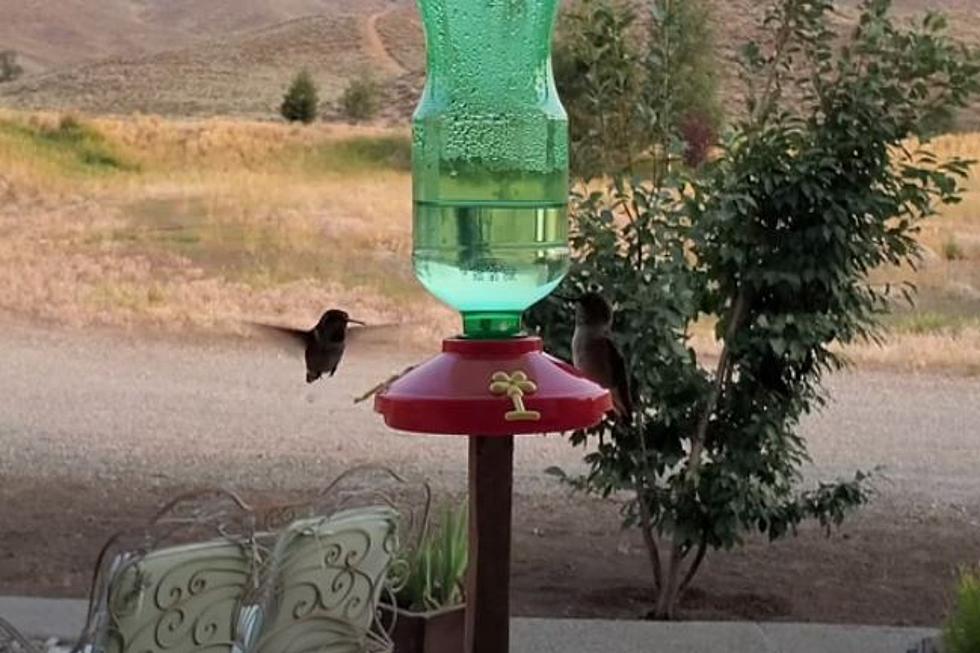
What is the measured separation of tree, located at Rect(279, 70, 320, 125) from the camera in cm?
2797

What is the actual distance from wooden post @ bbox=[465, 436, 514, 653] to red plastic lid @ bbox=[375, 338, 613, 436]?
68 millimetres

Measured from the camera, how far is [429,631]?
13.5ft

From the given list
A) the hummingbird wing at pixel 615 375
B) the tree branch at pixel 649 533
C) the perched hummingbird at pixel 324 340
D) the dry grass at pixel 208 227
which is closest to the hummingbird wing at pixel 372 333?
the perched hummingbird at pixel 324 340

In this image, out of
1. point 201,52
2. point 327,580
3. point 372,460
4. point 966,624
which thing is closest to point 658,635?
point 966,624

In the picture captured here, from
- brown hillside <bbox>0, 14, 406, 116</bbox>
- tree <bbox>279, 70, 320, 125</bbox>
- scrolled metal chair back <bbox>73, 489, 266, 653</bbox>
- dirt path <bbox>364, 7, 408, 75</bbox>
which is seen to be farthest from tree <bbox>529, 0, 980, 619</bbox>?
dirt path <bbox>364, 7, 408, 75</bbox>

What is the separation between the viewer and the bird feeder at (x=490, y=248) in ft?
7.11

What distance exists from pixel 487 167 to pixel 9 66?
33578 mm

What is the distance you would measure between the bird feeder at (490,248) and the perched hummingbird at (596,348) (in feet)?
4.87

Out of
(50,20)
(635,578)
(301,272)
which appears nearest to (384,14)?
(50,20)

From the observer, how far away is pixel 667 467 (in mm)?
5742

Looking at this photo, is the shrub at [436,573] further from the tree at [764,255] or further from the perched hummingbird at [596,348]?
the tree at [764,255]

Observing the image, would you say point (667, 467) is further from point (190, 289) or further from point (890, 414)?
point (190, 289)

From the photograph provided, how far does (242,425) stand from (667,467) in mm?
4575

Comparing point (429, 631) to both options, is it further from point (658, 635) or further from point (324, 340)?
point (658, 635)
